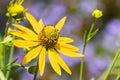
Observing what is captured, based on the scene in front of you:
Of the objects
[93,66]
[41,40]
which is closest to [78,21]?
[93,66]

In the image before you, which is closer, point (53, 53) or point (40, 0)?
point (53, 53)

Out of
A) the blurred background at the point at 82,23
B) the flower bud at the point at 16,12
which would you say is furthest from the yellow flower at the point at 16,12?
the blurred background at the point at 82,23

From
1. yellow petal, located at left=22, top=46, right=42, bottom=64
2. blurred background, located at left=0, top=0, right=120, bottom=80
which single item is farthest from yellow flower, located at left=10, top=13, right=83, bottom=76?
blurred background, located at left=0, top=0, right=120, bottom=80

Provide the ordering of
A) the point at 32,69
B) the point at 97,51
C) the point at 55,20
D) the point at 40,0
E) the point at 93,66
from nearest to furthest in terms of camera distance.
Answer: the point at 32,69 → the point at 93,66 → the point at 97,51 → the point at 55,20 → the point at 40,0

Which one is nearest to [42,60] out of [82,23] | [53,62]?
[53,62]

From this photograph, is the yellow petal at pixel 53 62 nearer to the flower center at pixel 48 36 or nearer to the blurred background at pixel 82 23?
the flower center at pixel 48 36

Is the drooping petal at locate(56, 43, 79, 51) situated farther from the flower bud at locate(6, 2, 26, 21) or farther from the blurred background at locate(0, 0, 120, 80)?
the blurred background at locate(0, 0, 120, 80)

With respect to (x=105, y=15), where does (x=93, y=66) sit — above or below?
below

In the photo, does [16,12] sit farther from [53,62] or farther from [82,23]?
[82,23]

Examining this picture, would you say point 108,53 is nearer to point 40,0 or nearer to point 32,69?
point 40,0
